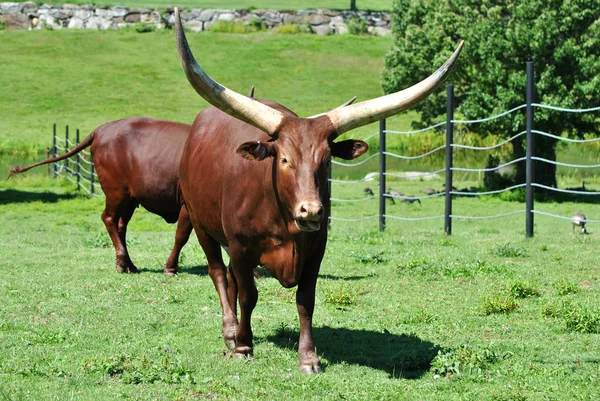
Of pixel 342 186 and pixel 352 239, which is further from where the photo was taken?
pixel 342 186

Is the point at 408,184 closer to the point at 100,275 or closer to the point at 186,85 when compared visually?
the point at 100,275

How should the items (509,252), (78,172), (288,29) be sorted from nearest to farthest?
(509,252) → (78,172) → (288,29)

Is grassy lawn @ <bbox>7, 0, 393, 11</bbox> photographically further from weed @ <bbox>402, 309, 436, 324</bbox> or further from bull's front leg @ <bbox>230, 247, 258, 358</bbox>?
bull's front leg @ <bbox>230, 247, 258, 358</bbox>

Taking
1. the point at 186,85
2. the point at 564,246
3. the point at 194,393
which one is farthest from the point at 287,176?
the point at 186,85

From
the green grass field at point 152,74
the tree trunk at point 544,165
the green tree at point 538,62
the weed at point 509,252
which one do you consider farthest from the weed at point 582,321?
the green grass field at point 152,74

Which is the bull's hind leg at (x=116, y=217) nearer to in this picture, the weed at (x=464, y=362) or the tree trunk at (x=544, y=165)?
the weed at (x=464, y=362)

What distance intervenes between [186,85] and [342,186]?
27.5 metres

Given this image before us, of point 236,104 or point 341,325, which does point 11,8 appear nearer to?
point 341,325

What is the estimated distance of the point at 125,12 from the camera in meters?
62.0

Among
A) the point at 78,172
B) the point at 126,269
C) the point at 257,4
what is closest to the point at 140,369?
the point at 126,269

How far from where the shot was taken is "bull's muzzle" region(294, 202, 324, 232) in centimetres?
591

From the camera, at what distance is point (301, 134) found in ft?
20.7

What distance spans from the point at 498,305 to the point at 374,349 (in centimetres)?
165

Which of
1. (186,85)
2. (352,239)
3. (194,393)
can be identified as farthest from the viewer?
(186,85)
